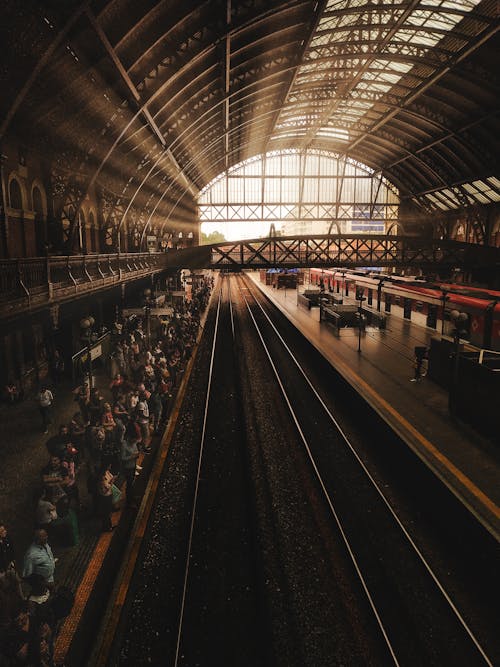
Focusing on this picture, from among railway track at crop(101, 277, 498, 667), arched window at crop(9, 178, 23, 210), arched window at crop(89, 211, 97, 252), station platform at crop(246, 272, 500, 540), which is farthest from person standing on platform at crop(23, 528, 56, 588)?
arched window at crop(89, 211, 97, 252)

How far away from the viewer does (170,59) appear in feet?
55.5

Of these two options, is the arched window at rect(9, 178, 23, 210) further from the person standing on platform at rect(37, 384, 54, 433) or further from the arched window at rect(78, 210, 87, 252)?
the person standing on platform at rect(37, 384, 54, 433)

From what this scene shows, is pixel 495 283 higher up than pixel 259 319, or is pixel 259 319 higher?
pixel 495 283

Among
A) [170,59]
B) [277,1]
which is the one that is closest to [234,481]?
[170,59]

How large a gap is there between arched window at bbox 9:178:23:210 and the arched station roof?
1708 mm

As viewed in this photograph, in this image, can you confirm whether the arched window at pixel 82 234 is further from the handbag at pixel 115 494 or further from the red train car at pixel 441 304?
the red train car at pixel 441 304

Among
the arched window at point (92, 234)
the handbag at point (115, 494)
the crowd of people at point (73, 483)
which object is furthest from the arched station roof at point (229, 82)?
the handbag at point (115, 494)

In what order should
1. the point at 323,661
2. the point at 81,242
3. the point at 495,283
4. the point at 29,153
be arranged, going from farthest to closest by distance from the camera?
the point at 495,283 → the point at 81,242 → the point at 29,153 → the point at 323,661

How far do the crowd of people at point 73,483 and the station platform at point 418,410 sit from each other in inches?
283

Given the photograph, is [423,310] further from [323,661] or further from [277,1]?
[323,661]

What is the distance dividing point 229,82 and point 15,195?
14.7 metres

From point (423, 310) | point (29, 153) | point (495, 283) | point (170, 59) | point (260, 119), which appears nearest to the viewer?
point (29, 153)

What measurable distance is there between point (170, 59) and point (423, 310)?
69.1 feet

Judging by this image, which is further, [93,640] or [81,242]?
[81,242]
